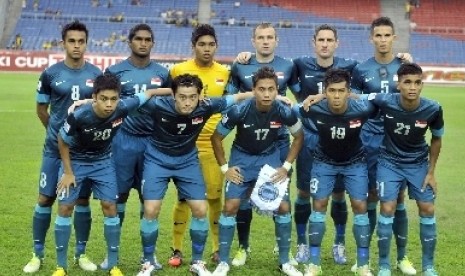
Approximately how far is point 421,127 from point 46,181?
11.3ft

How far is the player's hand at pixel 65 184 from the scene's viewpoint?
19.9ft

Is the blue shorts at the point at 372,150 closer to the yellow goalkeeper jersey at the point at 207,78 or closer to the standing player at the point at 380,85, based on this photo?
the standing player at the point at 380,85

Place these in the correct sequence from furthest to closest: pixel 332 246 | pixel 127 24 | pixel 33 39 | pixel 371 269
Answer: pixel 127 24
pixel 33 39
pixel 332 246
pixel 371 269

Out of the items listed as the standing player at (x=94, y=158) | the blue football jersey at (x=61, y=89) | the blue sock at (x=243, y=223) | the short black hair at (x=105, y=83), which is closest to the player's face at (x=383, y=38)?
the blue sock at (x=243, y=223)

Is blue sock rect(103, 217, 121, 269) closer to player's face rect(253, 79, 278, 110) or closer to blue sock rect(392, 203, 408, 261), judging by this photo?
player's face rect(253, 79, 278, 110)

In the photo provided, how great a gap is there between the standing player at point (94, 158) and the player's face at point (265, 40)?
1342 millimetres

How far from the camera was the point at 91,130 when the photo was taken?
19.9 feet

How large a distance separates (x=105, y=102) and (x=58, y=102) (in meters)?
0.73

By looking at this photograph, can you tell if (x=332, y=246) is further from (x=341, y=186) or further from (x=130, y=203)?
(x=130, y=203)

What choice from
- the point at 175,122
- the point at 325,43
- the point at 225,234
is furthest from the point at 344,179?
the point at 175,122

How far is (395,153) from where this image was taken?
637 centimetres

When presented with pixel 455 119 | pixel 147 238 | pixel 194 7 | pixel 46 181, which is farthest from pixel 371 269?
pixel 194 7

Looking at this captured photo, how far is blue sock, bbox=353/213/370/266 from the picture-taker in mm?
6379

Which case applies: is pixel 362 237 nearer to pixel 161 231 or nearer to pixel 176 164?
pixel 176 164
